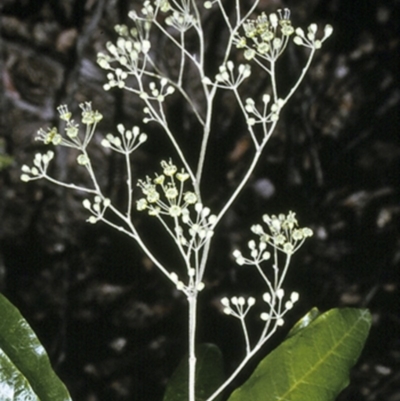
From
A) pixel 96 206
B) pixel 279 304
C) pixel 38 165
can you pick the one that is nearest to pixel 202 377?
pixel 279 304

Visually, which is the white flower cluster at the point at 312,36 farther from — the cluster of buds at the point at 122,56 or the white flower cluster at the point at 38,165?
the white flower cluster at the point at 38,165

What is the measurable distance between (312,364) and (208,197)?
1419mm

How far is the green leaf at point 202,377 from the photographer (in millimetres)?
1437

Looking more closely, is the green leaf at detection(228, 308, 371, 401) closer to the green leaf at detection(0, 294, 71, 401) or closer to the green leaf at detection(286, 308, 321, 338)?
the green leaf at detection(286, 308, 321, 338)

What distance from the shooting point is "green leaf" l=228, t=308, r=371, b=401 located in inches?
49.8

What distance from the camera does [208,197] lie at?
2.62 m

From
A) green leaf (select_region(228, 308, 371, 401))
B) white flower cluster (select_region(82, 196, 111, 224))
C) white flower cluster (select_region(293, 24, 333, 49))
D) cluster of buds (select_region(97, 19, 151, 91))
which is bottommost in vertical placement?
green leaf (select_region(228, 308, 371, 401))

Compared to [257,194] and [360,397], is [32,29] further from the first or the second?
[360,397]

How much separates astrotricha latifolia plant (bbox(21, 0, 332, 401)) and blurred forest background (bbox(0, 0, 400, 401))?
9 cm

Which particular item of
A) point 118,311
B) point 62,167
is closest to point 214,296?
point 118,311

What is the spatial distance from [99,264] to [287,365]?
1.65 meters

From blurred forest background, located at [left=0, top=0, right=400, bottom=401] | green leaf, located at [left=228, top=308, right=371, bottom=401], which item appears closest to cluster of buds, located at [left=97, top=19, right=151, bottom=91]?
green leaf, located at [left=228, top=308, right=371, bottom=401]

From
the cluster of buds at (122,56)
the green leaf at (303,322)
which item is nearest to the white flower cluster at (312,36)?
the cluster of buds at (122,56)

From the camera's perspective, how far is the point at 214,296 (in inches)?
106
